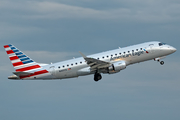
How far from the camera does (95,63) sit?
58.6 metres

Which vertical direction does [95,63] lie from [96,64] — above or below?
above

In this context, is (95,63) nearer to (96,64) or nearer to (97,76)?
(96,64)

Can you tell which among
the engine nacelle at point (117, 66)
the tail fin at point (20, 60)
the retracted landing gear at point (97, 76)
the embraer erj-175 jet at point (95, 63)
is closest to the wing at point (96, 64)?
the embraer erj-175 jet at point (95, 63)

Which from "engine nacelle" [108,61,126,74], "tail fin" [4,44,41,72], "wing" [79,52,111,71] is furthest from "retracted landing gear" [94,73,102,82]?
"tail fin" [4,44,41,72]

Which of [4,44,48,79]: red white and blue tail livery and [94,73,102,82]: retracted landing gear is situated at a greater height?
[4,44,48,79]: red white and blue tail livery

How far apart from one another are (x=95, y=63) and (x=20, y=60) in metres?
15.5

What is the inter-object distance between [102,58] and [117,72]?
394 cm

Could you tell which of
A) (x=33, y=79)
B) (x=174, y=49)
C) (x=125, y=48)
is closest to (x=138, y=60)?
Result: (x=125, y=48)

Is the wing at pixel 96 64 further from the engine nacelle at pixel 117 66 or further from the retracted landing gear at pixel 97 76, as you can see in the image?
the retracted landing gear at pixel 97 76

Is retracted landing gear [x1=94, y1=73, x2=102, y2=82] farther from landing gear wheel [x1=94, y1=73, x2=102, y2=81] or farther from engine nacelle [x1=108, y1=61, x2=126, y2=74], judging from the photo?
engine nacelle [x1=108, y1=61, x2=126, y2=74]

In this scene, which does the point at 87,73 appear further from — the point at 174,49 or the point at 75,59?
the point at 174,49

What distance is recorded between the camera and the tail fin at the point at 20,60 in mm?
62156

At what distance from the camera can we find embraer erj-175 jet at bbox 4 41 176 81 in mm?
59406

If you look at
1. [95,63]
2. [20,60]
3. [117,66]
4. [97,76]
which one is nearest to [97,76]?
[97,76]
